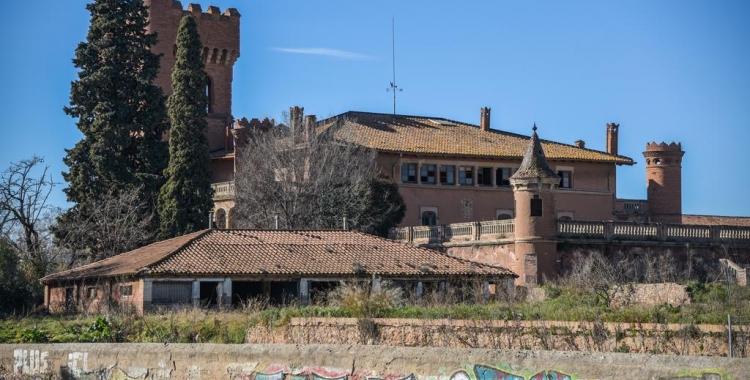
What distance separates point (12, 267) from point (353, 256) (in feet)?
41.4

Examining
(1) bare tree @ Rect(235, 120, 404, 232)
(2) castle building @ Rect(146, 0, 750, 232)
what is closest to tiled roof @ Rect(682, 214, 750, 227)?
(2) castle building @ Rect(146, 0, 750, 232)

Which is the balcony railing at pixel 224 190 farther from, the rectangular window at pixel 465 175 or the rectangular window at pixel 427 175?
the rectangular window at pixel 465 175

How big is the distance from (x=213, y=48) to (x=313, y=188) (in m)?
26.1

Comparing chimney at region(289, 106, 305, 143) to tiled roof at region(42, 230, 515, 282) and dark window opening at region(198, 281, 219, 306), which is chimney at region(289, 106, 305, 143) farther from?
dark window opening at region(198, 281, 219, 306)

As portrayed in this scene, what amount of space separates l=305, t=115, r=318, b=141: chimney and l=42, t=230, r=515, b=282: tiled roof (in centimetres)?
1487

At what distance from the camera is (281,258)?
4553 cm

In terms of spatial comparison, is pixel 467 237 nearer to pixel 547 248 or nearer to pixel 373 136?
pixel 547 248

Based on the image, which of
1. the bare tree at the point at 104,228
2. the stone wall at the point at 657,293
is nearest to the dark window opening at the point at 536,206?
the stone wall at the point at 657,293

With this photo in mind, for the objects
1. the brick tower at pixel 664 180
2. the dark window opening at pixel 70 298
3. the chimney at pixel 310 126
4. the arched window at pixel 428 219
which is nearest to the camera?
the dark window opening at pixel 70 298

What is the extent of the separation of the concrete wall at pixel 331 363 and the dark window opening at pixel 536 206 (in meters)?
29.2

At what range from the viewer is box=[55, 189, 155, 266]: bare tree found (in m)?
55.9

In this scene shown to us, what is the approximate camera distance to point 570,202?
67.5 metres

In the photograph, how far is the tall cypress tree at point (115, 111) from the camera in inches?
2250

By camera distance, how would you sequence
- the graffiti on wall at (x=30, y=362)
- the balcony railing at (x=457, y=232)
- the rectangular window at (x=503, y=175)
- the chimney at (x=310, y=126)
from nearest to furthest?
the graffiti on wall at (x=30, y=362) → the balcony railing at (x=457, y=232) → the chimney at (x=310, y=126) → the rectangular window at (x=503, y=175)
